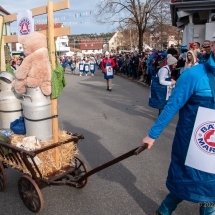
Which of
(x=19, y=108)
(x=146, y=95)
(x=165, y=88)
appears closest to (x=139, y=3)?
(x=146, y=95)

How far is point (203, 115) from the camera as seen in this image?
2.08m

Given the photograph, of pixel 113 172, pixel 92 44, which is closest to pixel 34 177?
pixel 113 172

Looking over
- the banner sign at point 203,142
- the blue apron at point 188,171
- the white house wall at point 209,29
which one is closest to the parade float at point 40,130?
the blue apron at point 188,171

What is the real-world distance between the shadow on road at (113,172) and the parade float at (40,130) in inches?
28.7

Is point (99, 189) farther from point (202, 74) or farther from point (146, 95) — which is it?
point (146, 95)

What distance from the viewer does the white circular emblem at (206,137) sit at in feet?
6.75

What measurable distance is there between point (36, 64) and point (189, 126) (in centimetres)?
187

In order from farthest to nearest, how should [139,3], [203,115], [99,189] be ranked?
[139,3]
[99,189]
[203,115]

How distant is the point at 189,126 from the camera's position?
85.7 inches

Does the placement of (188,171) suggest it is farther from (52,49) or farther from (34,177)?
(52,49)

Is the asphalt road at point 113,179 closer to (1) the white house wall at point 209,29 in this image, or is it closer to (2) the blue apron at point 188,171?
(2) the blue apron at point 188,171

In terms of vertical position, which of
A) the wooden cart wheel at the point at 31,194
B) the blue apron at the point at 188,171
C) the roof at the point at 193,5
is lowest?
the wooden cart wheel at the point at 31,194

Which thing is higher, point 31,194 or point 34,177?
point 34,177

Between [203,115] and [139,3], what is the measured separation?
27.1 m
